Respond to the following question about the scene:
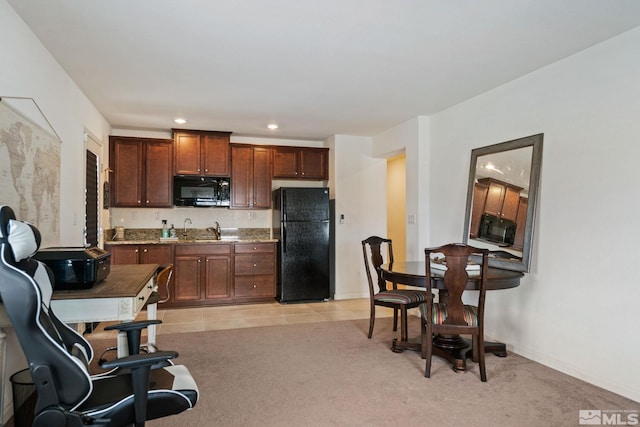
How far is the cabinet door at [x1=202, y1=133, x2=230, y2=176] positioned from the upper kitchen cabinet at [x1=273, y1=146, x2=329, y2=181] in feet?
2.41

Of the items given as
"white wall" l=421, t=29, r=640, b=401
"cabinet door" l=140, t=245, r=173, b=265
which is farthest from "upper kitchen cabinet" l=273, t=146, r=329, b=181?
"white wall" l=421, t=29, r=640, b=401

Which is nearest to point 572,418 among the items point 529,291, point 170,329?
point 529,291

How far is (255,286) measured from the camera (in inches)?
231

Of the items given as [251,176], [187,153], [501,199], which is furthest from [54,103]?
[501,199]

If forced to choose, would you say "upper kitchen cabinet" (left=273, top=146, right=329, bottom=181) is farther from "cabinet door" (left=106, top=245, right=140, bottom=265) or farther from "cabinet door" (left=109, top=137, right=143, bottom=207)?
"cabinet door" (left=106, top=245, right=140, bottom=265)

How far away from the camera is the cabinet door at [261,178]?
611 cm

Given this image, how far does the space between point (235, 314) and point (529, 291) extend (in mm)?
3392

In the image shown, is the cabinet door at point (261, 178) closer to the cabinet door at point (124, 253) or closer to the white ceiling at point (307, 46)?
the white ceiling at point (307, 46)

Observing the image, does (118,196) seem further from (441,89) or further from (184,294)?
(441,89)

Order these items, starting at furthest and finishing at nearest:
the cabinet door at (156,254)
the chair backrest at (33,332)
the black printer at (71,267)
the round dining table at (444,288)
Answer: the cabinet door at (156,254)
the round dining table at (444,288)
the black printer at (71,267)
the chair backrest at (33,332)

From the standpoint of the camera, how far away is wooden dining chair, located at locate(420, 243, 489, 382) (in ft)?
9.77

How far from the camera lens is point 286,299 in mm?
5824

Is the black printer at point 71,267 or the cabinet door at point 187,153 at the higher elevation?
the cabinet door at point 187,153

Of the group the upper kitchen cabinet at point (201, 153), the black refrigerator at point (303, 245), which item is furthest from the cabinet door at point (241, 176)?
the black refrigerator at point (303, 245)
